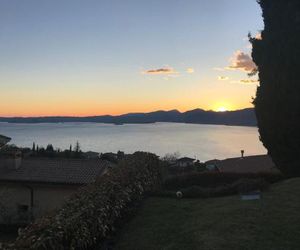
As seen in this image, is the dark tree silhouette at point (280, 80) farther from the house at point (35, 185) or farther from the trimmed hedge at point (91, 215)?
the house at point (35, 185)

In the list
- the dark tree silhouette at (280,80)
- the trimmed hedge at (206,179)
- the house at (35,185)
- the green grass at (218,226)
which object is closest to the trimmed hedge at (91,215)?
the green grass at (218,226)

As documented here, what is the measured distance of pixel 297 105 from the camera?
447 inches

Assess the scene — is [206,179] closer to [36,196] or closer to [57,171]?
[57,171]

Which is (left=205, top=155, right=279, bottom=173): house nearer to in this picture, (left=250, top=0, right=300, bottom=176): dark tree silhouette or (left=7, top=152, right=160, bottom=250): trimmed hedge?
(left=7, top=152, right=160, bottom=250): trimmed hedge

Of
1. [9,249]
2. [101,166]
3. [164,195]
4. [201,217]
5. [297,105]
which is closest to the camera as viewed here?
[9,249]

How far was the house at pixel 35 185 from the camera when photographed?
899 inches

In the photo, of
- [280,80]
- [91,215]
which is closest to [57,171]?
[91,215]

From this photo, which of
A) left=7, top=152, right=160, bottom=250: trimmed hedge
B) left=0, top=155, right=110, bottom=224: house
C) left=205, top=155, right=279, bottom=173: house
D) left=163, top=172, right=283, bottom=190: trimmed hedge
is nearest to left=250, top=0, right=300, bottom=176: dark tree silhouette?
left=7, top=152, right=160, bottom=250: trimmed hedge

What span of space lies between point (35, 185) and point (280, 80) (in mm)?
16793

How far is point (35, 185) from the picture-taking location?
2403 cm

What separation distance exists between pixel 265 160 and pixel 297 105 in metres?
36.7

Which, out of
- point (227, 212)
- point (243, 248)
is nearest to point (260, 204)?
point (227, 212)

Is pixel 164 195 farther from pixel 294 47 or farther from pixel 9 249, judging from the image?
pixel 9 249

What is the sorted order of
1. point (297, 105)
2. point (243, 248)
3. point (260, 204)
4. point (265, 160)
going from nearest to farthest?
point (243, 248) < point (297, 105) < point (260, 204) < point (265, 160)
